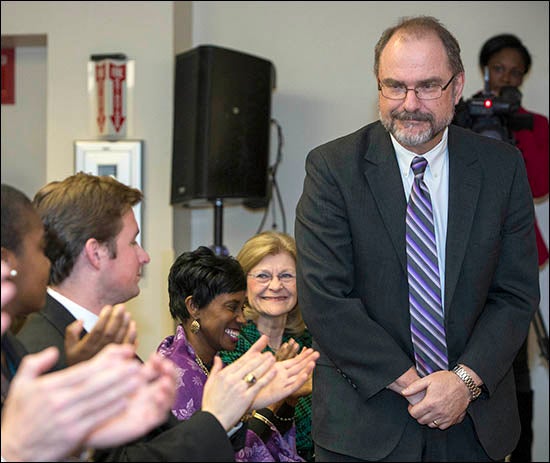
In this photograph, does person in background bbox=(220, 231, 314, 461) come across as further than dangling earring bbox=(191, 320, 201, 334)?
Yes

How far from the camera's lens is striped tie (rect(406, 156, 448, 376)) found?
2.40 metres

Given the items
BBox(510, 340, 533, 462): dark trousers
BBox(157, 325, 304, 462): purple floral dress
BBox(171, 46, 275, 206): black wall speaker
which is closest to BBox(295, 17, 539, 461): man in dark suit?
BBox(157, 325, 304, 462): purple floral dress

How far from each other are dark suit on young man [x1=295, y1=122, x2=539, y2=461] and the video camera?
1.43m

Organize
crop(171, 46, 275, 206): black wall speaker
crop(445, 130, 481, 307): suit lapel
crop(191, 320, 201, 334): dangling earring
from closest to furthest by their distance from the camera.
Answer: crop(445, 130, 481, 307): suit lapel, crop(191, 320, 201, 334): dangling earring, crop(171, 46, 275, 206): black wall speaker

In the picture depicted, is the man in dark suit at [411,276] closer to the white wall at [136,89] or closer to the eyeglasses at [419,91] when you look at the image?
the eyeglasses at [419,91]

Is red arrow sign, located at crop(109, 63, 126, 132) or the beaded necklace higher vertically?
red arrow sign, located at crop(109, 63, 126, 132)

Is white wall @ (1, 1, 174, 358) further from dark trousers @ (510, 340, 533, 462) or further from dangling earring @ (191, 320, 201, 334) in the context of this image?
dangling earring @ (191, 320, 201, 334)

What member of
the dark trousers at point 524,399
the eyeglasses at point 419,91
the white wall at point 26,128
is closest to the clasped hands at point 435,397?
the eyeglasses at point 419,91

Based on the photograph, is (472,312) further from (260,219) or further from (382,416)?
(260,219)

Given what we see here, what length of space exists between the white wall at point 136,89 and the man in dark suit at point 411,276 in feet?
9.17

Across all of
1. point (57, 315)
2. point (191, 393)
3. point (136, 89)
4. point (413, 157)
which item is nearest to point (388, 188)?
point (413, 157)

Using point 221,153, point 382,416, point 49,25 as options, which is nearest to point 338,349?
point 382,416

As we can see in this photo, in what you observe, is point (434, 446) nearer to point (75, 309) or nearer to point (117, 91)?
point (75, 309)

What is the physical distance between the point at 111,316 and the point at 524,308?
1.19 meters
